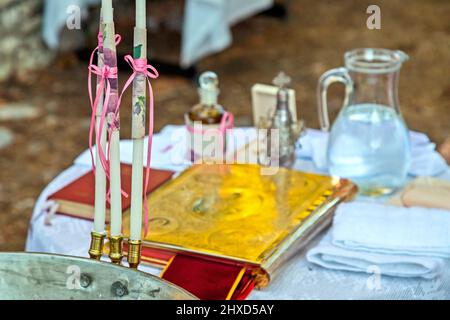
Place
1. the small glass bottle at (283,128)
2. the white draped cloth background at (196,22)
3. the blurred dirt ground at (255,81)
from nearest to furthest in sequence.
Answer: the small glass bottle at (283,128), the blurred dirt ground at (255,81), the white draped cloth background at (196,22)

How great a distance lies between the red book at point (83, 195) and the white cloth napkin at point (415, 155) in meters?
0.26

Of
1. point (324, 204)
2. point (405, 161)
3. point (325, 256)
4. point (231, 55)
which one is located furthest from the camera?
point (231, 55)

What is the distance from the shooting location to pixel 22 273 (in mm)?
814

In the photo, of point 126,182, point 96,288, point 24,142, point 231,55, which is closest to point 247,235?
point 126,182

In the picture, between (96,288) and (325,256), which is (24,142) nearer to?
(325,256)

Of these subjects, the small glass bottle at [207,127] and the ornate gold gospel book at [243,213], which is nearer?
the ornate gold gospel book at [243,213]

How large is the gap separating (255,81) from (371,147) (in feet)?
8.59

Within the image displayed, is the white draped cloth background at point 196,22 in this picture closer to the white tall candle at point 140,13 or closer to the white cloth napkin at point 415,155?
the white cloth napkin at point 415,155

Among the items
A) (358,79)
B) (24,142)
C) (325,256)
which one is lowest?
(24,142)

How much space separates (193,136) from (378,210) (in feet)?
1.27

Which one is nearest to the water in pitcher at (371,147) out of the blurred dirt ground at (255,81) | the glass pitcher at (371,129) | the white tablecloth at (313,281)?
the glass pitcher at (371,129)

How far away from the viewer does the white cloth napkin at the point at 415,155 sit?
147 cm

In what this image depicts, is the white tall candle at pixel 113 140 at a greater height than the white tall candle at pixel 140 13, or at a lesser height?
lesser

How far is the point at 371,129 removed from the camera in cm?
134
